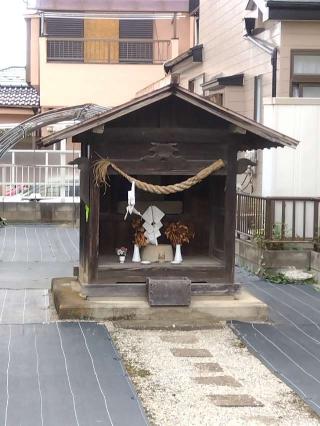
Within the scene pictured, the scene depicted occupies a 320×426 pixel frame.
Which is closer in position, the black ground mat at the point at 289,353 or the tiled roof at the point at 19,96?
the black ground mat at the point at 289,353

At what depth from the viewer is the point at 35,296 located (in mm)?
10133

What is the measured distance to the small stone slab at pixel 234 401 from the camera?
5910 mm

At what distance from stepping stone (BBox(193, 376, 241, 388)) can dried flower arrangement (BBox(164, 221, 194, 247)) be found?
11.1ft

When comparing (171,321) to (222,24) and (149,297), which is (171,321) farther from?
(222,24)

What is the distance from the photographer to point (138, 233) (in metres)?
9.71

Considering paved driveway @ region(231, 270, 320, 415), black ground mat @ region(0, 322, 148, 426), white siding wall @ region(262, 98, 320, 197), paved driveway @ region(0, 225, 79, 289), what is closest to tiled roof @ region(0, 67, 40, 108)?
paved driveway @ region(0, 225, 79, 289)

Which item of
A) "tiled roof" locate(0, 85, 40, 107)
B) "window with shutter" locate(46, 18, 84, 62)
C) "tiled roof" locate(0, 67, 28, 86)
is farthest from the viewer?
"tiled roof" locate(0, 67, 28, 86)

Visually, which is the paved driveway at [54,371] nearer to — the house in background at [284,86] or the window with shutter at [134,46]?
the house in background at [284,86]

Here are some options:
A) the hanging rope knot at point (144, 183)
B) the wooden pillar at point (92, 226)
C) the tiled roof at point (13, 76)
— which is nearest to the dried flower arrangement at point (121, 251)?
the wooden pillar at point (92, 226)

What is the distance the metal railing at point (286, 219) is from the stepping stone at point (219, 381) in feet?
17.6

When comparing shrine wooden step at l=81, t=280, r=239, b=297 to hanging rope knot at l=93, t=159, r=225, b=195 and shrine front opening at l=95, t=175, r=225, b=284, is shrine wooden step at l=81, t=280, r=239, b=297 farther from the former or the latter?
hanging rope knot at l=93, t=159, r=225, b=195

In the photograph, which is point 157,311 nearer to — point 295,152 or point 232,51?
point 295,152

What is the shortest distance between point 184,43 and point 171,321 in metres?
19.7

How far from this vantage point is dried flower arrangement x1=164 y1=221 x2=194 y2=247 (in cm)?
984
